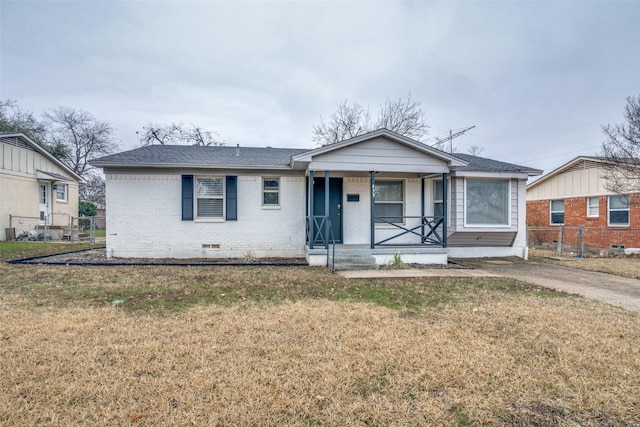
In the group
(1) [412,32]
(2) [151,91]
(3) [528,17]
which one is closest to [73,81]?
(2) [151,91]

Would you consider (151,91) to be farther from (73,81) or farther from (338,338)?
(338,338)

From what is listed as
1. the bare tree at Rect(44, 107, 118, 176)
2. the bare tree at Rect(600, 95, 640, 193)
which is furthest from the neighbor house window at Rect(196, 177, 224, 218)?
the bare tree at Rect(44, 107, 118, 176)

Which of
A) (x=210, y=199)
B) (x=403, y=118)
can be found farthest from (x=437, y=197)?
(x=403, y=118)

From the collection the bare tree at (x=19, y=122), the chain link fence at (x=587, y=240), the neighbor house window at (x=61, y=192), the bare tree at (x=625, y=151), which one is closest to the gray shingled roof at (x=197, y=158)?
the chain link fence at (x=587, y=240)

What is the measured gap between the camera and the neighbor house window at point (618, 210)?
1381 centimetres

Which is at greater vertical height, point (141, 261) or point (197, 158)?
point (197, 158)

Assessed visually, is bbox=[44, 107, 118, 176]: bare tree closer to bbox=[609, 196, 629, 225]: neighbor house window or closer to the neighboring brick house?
the neighboring brick house

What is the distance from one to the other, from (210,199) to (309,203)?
3.15 m

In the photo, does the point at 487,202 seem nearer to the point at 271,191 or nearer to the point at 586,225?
the point at 271,191

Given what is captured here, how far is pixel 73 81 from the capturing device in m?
18.6

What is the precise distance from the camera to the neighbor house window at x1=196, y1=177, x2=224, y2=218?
10.2 meters

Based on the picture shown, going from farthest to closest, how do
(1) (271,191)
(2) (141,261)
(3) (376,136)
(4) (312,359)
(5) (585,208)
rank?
1. (5) (585,208)
2. (1) (271,191)
3. (2) (141,261)
4. (3) (376,136)
5. (4) (312,359)

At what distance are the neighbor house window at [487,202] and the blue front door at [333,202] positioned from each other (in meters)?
4.16

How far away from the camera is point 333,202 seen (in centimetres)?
1067
